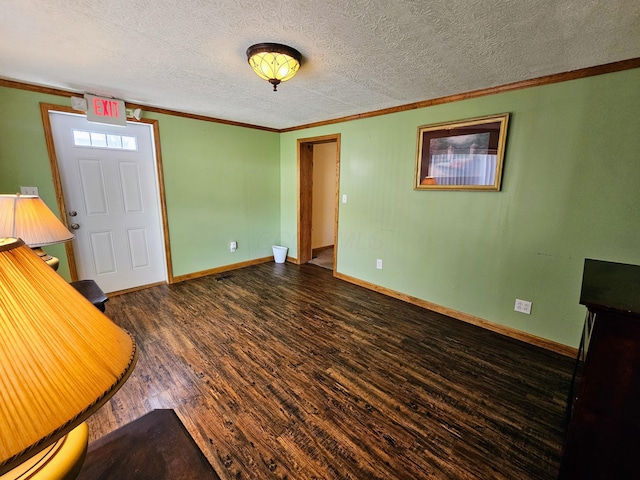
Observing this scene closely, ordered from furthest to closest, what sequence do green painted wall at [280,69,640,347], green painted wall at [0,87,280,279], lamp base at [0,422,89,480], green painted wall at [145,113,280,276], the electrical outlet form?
1. green painted wall at [145,113,280,276]
2. green painted wall at [0,87,280,279]
3. the electrical outlet
4. green painted wall at [280,69,640,347]
5. lamp base at [0,422,89,480]

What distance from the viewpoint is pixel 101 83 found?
248 centimetres

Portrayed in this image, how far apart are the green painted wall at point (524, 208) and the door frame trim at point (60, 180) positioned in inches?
94.6

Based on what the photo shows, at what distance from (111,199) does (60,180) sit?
453 millimetres

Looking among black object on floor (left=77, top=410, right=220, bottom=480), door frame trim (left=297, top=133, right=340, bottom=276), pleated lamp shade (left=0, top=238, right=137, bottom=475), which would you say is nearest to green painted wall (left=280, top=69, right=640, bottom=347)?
door frame trim (left=297, top=133, right=340, bottom=276)

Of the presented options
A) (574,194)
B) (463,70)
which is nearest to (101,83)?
(463,70)

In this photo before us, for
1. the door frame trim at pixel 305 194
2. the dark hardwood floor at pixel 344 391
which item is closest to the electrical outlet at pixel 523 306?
the dark hardwood floor at pixel 344 391

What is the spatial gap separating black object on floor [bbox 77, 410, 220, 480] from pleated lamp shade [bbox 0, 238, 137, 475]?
1.36ft

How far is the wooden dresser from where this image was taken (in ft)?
3.46

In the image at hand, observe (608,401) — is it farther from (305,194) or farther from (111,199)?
(111,199)

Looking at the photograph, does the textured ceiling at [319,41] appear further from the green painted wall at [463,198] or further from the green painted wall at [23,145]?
the green painted wall at [463,198]

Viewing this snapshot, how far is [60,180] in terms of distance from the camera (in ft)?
9.12

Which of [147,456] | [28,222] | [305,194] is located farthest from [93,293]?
[305,194]

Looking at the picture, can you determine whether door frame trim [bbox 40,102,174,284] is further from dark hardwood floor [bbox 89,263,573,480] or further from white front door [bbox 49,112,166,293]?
dark hardwood floor [bbox 89,263,573,480]

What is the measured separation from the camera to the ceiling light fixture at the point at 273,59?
1.72 m
